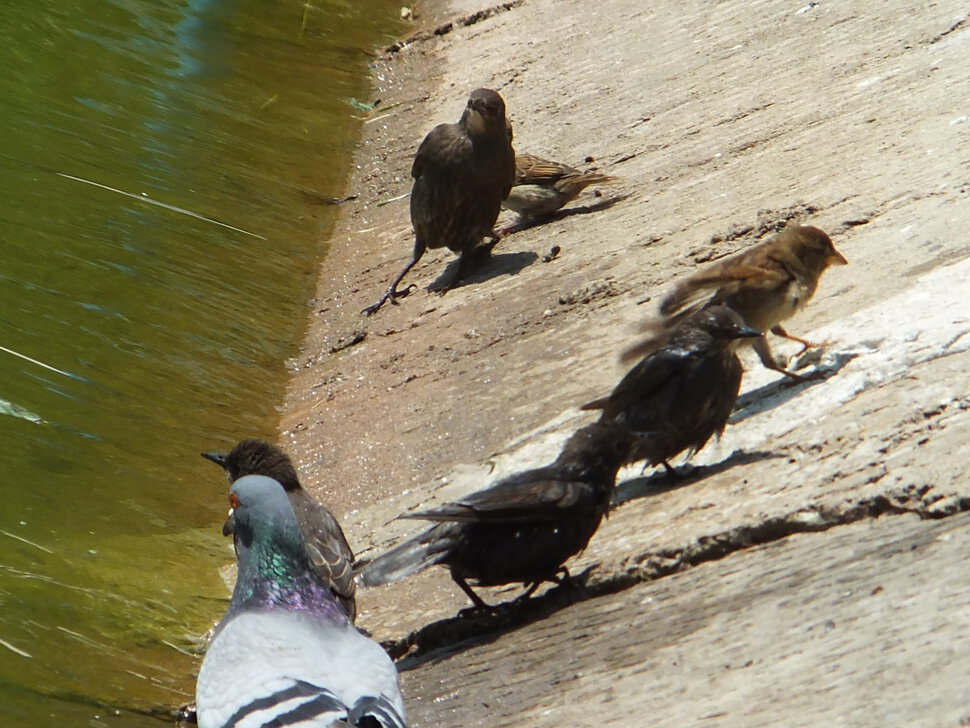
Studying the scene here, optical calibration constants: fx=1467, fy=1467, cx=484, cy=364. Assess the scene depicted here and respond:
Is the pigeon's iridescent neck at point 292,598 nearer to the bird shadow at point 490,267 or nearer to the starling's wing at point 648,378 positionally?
the starling's wing at point 648,378

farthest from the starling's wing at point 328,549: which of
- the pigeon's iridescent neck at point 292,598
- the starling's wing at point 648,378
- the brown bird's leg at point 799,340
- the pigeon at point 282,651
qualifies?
the brown bird's leg at point 799,340

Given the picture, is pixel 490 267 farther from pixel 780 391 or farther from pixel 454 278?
pixel 780 391

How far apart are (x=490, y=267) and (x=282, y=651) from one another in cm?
517

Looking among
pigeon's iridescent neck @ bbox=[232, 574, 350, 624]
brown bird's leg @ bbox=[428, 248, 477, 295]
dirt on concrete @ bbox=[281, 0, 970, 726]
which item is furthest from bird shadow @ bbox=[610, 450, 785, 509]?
brown bird's leg @ bbox=[428, 248, 477, 295]

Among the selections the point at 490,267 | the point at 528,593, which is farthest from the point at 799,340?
the point at 490,267

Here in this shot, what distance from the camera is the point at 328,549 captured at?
216 inches

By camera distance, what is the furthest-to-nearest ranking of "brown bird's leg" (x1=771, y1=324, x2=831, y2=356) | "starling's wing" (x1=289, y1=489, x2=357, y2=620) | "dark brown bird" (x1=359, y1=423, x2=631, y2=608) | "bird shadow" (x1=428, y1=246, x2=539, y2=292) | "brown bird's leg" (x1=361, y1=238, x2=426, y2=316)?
"brown bird's leg" (x1=361, y1=238, x2=426, y2=316) < "bird shadow" (x1=428, y1=246, x2=539, y2=292) < "brown bird's leg" (x1=771, y1=324, x2=831, y2=356) < "starling's wing" (x1=289, y1=489, x2=357, y2=620) < "dark brown bird" (x1=359, y1=423, x2=631, y2=608)

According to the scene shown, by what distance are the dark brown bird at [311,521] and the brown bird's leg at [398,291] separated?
2.76 m

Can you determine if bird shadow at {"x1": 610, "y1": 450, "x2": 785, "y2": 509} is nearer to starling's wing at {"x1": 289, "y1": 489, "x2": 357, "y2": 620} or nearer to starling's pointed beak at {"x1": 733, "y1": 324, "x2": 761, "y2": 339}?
starling's pointed beak at {"x1": 733, "y1": 324, "x2": 761, "y2": 339}

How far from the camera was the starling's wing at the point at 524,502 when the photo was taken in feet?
15.3

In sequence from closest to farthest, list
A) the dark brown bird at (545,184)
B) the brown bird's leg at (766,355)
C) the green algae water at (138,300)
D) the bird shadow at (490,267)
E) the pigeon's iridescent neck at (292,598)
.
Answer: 1. the pigeon's iridescent neck at (292,598)
2. the green algae water at (138,300)
3. the brown bird's leg at (766,355)
4. the bird shadow at (490,267)
5. the dark brown bird at (545,184)

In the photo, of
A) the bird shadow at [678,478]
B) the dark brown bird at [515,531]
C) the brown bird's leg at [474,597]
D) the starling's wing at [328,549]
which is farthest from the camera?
the bird shadow at [678,478]

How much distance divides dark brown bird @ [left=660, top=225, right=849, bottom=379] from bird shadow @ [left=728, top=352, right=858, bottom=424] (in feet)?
0.21

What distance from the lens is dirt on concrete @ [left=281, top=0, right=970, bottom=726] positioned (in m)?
3.89
